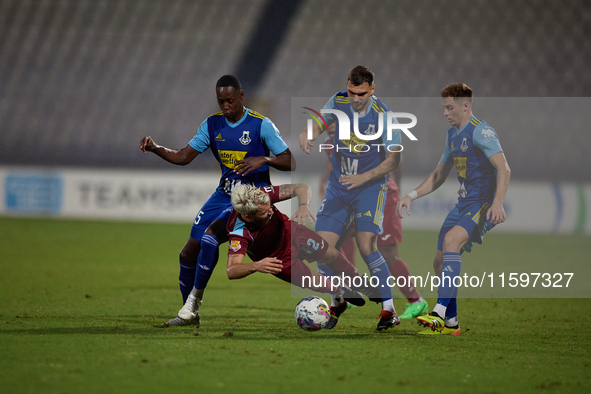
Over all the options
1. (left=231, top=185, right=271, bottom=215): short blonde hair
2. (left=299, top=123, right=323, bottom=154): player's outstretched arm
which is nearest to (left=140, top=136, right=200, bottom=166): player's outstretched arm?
(left=231, top=185, right=271, bottom=215): short blonde hair

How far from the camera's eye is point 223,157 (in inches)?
225

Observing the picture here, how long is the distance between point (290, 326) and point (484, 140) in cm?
222

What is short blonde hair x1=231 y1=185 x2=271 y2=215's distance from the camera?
4824 mm

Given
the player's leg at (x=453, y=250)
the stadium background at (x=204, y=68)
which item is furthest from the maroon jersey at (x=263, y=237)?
the stadium background at (x=204, y=68)

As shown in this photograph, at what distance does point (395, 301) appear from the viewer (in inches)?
297

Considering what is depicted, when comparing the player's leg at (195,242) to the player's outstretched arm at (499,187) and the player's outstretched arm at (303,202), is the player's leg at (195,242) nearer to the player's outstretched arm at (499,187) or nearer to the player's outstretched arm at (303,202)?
the player's outstretched arm at (303,202)

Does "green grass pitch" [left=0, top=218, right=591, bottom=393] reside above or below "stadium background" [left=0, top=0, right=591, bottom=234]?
below

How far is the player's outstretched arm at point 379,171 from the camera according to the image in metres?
5.88

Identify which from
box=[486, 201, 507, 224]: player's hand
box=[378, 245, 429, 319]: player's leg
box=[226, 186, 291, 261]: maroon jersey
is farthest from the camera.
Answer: box=[378, 245, 429, 319]: player's leg

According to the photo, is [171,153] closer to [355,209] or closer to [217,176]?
[355,209]

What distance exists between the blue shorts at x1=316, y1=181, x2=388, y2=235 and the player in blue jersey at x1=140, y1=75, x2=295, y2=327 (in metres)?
0.64

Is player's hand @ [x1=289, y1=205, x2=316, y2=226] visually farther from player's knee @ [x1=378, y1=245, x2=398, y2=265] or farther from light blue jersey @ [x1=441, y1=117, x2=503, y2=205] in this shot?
player's knee @ [x1=378, y1=245, x2=398, y2=265]

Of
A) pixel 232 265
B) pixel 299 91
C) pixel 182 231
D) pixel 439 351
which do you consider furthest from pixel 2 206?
pixel 439 351

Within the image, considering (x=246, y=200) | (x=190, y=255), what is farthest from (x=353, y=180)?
(x=190, y=255)
